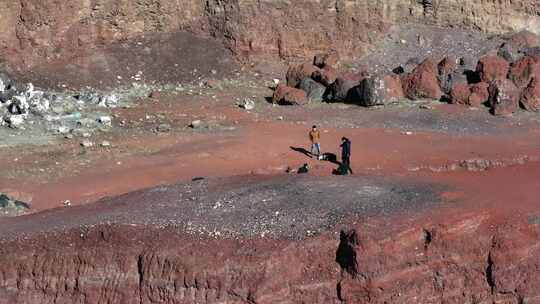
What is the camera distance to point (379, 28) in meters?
39.0

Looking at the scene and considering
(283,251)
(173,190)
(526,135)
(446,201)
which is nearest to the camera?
(283,251)

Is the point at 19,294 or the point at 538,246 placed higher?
the point at 538,246

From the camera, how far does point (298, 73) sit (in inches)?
1389

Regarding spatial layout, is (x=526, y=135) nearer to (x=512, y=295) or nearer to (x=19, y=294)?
(x=512, y=295)

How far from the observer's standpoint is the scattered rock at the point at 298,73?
3512 cm

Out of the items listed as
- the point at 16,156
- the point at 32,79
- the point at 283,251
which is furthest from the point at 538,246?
the point at 32,79

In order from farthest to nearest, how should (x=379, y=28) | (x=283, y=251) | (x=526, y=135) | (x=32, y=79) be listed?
(x=379, y=28) < (x=32, y=79) < (x=526, y=135) < (x=283, y=251)

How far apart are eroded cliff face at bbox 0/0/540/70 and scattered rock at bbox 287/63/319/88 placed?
215 centimetres

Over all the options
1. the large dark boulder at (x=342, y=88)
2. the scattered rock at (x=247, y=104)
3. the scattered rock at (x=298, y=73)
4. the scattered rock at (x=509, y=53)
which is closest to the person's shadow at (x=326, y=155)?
the scattered rock at (x=247, y=104)

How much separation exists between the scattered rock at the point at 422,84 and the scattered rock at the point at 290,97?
3.92 m

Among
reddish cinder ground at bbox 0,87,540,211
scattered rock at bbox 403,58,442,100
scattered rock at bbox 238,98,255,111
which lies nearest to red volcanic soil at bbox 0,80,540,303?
reddish cinder ground at bbox 0,87,540,211

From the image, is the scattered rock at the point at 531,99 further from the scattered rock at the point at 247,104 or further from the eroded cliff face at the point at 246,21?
the scattered rock at the point at 247,104

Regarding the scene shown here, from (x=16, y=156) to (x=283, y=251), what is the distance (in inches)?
499

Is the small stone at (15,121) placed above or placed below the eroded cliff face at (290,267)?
above
